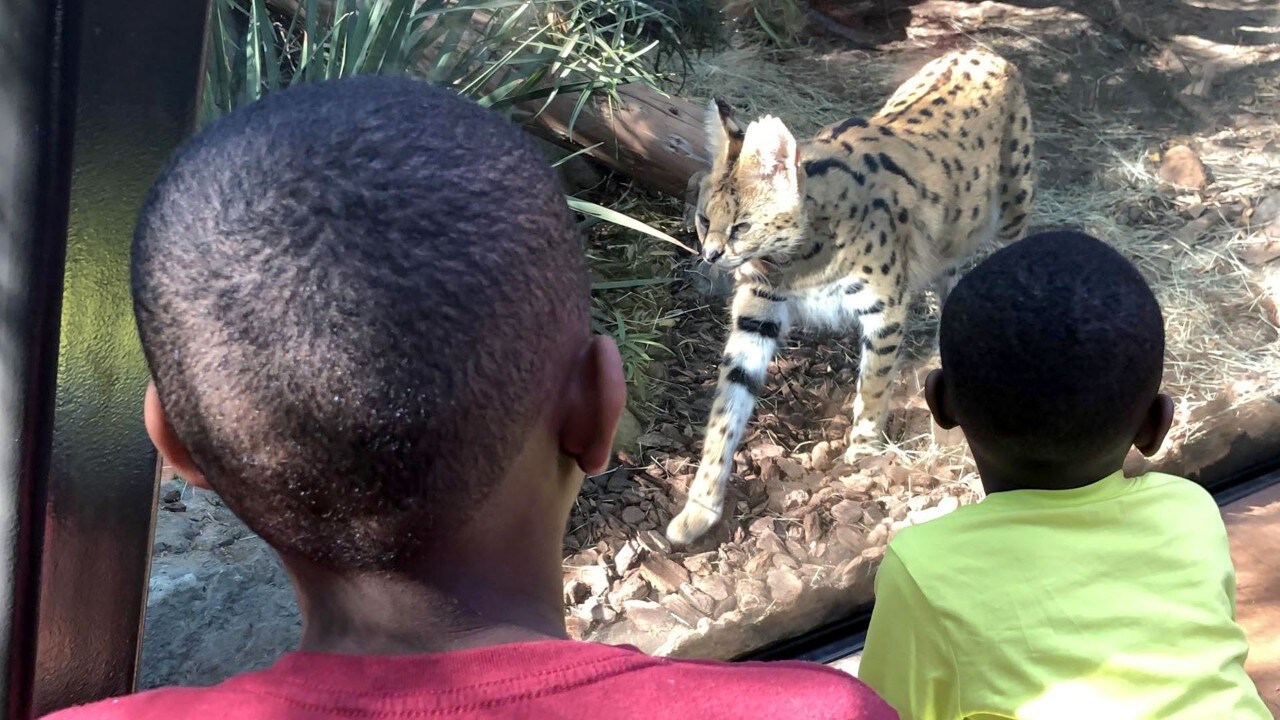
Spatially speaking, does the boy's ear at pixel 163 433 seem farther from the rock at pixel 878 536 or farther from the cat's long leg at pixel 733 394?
the rock at pixel 878 536

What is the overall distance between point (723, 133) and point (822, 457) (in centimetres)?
109

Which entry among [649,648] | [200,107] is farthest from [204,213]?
[649,648]

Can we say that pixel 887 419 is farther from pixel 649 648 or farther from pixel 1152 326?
pixel 1152 326

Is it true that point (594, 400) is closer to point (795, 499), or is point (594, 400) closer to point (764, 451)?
point (795, 499)

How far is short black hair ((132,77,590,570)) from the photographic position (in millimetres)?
835

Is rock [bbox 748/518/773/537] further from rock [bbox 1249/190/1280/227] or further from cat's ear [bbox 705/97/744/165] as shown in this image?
rock [bbox 1249/190/1280/227]

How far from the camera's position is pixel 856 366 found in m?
3.95

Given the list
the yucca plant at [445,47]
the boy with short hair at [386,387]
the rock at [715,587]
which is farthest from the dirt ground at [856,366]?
the boy with short hair at [386,387]

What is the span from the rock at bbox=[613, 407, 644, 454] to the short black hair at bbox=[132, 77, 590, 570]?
232 cm

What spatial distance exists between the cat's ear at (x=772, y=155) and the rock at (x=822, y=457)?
32.6 inches

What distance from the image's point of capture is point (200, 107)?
4.90 ft

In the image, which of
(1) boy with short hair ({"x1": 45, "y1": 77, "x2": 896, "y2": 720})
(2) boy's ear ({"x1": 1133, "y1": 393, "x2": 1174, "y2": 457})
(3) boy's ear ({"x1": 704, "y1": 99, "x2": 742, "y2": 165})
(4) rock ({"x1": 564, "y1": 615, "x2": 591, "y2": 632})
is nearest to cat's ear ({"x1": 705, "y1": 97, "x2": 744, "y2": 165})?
(3) boy's ear ({"x1": 704, "y1": 99, "x2": 742, "y2": 165})

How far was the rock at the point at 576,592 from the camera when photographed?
262 centimetres

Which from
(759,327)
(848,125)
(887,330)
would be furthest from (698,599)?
(848,125)
